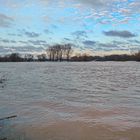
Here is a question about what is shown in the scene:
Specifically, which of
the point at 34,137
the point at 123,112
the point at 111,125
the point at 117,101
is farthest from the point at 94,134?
the point at 117,101

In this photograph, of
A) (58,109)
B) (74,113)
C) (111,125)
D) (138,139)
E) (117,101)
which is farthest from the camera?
(117,101)

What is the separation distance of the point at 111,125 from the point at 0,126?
466 centimetres

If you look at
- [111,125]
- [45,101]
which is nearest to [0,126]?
[111,125]

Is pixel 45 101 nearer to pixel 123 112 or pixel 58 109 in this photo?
pixel 58 109

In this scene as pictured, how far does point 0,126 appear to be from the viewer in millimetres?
11281

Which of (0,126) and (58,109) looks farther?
(58,109)

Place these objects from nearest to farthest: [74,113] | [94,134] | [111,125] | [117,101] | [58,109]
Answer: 1. [94,134]
2. [111,125]
3. [74,113]
4. [58,109]
5. [117,101]

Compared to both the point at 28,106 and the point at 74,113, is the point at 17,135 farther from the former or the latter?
the point at 28,106

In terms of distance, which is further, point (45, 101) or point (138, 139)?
point (45, 101)

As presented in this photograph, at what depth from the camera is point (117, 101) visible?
736 inches

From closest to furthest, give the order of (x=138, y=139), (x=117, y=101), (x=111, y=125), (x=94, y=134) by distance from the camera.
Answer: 1. (x=138, y=139)
2. (x=94, y=134)
3. (x=111, y=125)
4. (x=117, y=101)

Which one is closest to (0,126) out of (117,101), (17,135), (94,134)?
(17,135)

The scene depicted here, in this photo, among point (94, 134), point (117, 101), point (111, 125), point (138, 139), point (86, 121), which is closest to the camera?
point (138, 139)

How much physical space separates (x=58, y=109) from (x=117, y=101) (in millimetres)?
4525
